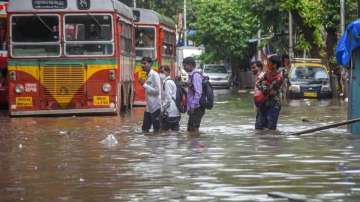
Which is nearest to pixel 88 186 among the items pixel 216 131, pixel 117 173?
pixel 117 173

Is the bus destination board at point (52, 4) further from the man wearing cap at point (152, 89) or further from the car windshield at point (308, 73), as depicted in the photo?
the car windshield at point (308, 73)

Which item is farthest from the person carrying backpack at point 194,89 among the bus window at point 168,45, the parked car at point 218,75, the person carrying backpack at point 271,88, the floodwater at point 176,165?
the parked car at point 218,75

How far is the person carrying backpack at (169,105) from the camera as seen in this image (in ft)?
62.7

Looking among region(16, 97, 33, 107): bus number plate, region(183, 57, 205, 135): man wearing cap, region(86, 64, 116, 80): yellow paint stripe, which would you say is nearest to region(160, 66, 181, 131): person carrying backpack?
region(183, 57, 205, 135): man wearing cap

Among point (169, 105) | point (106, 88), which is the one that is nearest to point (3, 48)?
point (106, 88)

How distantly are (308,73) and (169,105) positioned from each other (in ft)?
88.9

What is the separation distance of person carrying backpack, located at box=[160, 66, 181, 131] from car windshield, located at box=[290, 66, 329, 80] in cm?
2595

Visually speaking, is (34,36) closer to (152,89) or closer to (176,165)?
(152,89)

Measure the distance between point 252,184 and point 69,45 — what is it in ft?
54.2

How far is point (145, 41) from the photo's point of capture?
115ft

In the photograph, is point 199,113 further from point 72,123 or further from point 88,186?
point 88,186

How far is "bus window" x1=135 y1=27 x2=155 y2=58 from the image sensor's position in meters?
34.6

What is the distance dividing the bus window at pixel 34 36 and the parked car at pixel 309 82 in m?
19.8

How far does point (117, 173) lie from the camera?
40.7 ft
